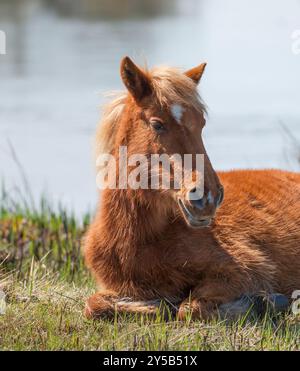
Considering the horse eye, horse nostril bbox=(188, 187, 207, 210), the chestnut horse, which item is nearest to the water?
the chestnut horse

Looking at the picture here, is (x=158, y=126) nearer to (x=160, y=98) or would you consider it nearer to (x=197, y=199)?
(x=160, y=98)

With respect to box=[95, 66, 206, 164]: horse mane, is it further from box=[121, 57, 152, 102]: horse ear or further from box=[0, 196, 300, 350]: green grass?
box=[0, 196, 300, 350]: green grass

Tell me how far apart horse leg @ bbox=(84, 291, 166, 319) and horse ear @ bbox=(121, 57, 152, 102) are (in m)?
1.35

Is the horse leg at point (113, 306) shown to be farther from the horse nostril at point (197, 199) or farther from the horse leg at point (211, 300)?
the horse nostril at point (197, 199)

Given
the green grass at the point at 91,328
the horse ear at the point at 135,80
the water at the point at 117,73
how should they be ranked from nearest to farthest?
the green grass at the point at 91,328 → the horse ear at the point at 135,80 → the water at the point at 117,73

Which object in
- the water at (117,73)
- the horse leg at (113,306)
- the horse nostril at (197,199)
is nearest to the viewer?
the horse nostril at (197,199)

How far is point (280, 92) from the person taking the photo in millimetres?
16703

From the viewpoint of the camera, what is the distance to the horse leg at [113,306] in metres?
6.67

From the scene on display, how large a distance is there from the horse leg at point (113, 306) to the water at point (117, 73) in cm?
152

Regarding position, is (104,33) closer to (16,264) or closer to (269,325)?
(16,264)

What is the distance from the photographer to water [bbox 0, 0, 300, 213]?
512 inches

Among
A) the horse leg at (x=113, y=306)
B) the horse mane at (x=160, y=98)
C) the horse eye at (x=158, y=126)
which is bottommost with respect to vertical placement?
the horse leg at (x=113, y=306)

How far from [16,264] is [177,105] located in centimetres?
319

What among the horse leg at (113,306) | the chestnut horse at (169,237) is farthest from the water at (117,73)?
the horse leg at (113,306)
